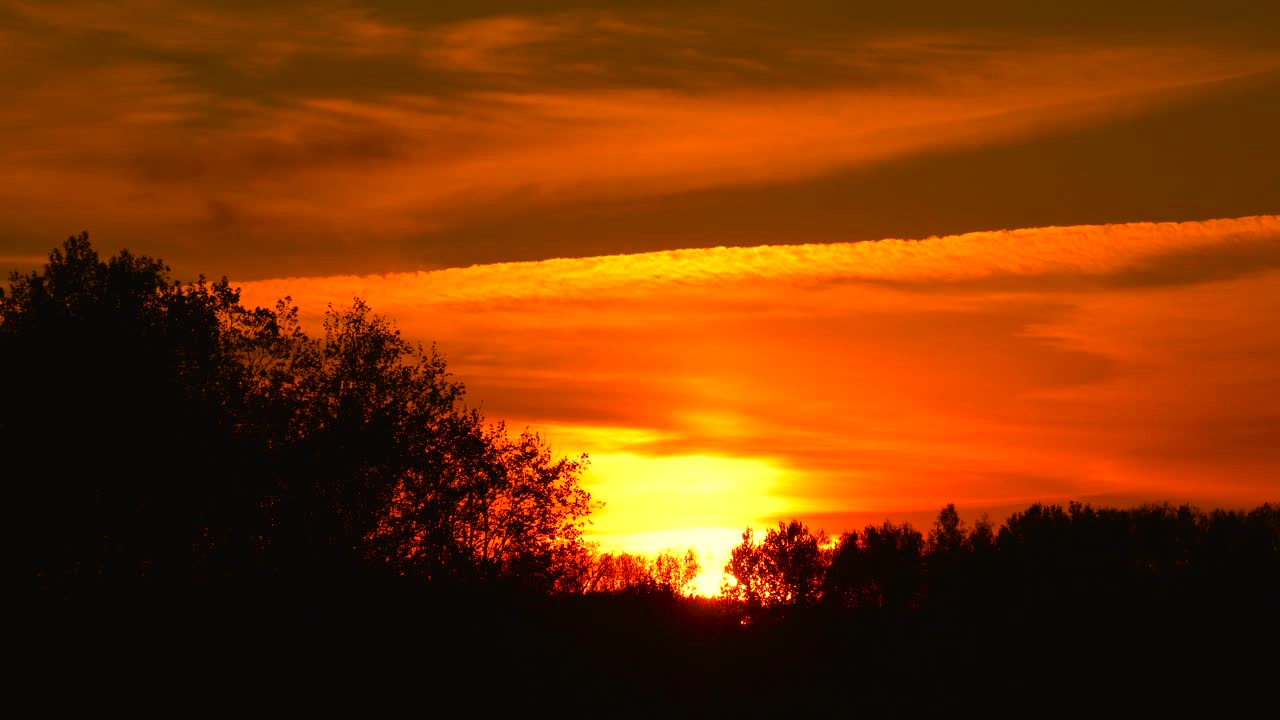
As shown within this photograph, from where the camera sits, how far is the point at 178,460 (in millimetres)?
60188

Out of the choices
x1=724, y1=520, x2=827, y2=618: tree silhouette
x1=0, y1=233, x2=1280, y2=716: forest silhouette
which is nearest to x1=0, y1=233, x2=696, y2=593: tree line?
x1=0, y1=233, x2=1280, y2=716: forest silhouette

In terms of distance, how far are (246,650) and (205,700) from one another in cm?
271

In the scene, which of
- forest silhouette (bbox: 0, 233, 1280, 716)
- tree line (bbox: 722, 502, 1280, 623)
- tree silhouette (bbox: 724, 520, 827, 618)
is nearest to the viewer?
forest silhouette (bbox: 0, 233, 1280, 716)

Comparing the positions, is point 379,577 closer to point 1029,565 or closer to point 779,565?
point 1029,565

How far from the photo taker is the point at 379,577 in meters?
53.7

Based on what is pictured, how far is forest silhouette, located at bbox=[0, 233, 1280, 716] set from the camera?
4847cm

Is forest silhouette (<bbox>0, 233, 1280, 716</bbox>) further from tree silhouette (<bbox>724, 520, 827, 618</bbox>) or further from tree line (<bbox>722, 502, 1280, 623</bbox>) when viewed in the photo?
tree silhouette (<bbox>724, 520, 827, 618</bbox>)

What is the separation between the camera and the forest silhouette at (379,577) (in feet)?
159

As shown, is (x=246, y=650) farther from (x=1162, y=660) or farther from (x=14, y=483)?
(x=1162, y=660)

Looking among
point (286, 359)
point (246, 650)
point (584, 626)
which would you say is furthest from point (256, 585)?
point (286, 359)

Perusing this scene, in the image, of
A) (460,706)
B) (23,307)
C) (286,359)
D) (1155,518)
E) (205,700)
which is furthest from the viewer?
(1155,518)

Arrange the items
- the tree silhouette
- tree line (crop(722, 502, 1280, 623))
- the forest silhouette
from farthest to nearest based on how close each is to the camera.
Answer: the tree silhouette
tree line (crop(722, 502, 1280, 623))
the forest silhouette

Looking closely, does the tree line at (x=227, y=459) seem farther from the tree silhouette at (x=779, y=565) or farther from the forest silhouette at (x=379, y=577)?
the tree silhouette at (x=779, y=565)

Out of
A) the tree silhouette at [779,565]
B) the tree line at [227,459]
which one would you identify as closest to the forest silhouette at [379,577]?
the tree line at [227,459]
